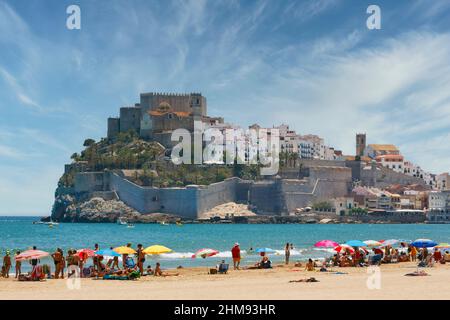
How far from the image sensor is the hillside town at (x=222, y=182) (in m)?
100

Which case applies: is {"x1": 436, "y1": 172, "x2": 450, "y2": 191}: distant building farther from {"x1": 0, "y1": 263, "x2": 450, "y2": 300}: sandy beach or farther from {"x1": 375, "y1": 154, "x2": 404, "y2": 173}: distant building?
{"x1": 0, "y1": 263, "x2": 450, "y2": 300}: sandy beach

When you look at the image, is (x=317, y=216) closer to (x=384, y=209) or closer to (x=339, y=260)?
(x=384, y=209)

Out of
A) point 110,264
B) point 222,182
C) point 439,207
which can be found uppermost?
point 222,182

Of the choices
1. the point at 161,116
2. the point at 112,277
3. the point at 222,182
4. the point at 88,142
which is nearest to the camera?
the point at 112,277

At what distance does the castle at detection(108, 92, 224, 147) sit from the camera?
11250cm

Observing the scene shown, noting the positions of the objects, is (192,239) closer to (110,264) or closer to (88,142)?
(110,264)

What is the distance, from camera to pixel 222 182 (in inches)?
3932

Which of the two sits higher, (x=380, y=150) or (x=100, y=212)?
(x=380, y=150)

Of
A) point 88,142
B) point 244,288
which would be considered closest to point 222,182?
point 88,142

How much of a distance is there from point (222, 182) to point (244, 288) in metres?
80.6

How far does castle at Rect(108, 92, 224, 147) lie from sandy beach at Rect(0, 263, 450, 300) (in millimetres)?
88141

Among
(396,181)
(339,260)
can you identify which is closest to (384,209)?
(396,181)

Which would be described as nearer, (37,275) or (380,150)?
(37,275)

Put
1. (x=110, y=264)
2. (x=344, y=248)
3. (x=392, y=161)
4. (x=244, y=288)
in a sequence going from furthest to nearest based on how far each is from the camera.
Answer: (x=392, y=161), (x=344, y=248), (x=110, y=264), (x=244, y=288)
